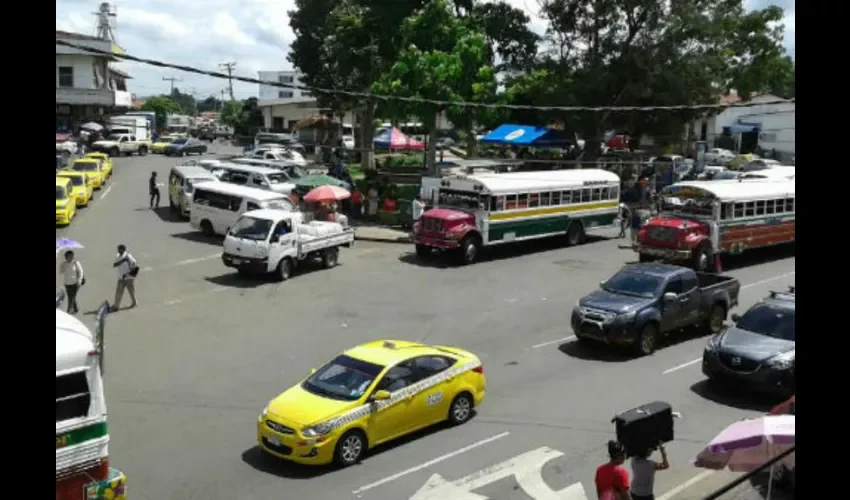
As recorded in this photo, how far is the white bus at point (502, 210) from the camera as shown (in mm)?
25969

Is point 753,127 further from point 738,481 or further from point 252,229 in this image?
point 738,481

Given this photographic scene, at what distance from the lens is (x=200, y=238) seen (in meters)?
29.6

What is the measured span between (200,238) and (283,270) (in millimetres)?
7260

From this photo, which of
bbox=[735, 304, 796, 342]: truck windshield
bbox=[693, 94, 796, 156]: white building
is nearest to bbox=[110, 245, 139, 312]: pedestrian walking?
bbox=[735, 304, 796, 342]: truck windshield

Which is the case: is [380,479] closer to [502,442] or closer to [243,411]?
[502,442]

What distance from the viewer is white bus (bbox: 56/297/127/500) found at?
8.59 m

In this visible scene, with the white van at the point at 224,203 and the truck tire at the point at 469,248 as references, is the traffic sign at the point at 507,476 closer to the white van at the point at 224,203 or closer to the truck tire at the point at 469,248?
the truck tire at the point at 469,248

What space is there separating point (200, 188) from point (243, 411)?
17.4 m

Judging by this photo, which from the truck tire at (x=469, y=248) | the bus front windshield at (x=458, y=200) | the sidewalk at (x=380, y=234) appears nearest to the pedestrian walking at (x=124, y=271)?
the truck tire at (x=469, y=248)

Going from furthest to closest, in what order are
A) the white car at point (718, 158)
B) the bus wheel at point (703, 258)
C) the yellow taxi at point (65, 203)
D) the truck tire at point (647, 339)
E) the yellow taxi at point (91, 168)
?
the white car at point (718, 158), the yellow taxi at point (91, 168), the yellow taxi at point (65, 203), the bus wheel at point (703, 258), the truck tire at point (647, 339)

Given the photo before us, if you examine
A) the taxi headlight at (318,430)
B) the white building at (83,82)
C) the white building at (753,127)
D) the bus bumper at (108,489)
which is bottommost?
the taxi headlight at (318,430)

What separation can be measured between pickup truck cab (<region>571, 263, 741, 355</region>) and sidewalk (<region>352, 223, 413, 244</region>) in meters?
12.5

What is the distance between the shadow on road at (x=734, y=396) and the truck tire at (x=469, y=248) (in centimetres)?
1140
